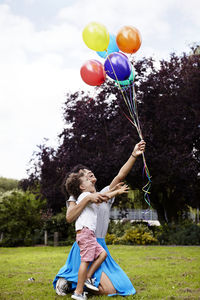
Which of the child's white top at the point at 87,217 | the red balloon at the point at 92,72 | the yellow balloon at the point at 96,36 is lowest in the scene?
the child's white top at the point at 87,217

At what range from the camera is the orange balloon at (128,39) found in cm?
679

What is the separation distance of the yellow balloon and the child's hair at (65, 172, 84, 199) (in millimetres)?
2958

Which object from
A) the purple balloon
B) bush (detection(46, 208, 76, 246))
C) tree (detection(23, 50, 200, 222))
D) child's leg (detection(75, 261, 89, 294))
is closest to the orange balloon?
the purple balloon

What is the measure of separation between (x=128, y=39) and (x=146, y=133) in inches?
235

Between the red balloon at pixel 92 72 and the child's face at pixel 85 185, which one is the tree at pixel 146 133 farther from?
the child's face at pixel 85 185

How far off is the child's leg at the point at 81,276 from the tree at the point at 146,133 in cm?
806

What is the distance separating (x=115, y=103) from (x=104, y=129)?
1.09 m

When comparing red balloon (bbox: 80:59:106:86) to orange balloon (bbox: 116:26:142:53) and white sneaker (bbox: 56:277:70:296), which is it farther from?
white sneaker (bbox: 56:277:70:296)

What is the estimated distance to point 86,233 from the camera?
429cm

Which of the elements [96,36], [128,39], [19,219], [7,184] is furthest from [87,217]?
[7,184]

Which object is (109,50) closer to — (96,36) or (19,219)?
(96,36)

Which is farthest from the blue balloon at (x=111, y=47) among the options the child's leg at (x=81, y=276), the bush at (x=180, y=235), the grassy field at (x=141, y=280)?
the bush at (x=180, y=235)

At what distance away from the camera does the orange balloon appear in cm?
679

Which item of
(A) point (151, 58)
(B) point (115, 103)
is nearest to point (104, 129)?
(B) point (115, 103)
